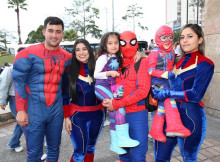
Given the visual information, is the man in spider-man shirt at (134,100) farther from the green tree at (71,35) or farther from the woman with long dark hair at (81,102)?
the green tree at (71,35)

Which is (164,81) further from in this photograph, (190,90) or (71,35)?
(71,35)

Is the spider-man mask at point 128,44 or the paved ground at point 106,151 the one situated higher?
the spider-man mask at point 128,44

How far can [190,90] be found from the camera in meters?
1.90

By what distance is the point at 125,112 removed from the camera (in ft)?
7.00

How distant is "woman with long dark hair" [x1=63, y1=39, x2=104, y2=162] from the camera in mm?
2383

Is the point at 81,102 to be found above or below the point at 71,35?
below

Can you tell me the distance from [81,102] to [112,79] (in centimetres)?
55

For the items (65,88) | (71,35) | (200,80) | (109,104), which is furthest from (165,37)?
(71,35)

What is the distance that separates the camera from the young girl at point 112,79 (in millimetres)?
2029

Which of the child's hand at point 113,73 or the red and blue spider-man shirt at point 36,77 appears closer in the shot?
the child's hand at point 113,73

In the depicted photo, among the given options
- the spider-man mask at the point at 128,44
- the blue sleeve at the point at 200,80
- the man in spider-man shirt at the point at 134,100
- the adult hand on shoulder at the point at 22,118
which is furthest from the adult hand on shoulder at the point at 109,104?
the adult hand on shoulder at the point at 22,118

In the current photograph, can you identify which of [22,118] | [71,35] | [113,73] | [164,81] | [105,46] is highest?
[71,35]

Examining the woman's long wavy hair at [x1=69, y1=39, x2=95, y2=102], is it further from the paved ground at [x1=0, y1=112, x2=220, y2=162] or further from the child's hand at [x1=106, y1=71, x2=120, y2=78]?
the paved ground at [x1=0, y1=112, x2=220, y2=162]

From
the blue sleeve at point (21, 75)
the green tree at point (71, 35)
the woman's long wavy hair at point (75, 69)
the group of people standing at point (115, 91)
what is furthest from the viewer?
the green tree at point (71, 35)
